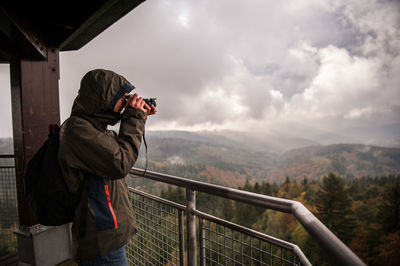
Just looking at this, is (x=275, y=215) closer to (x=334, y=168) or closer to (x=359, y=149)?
(x=334, y=168)

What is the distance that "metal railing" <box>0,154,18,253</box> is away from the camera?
326 centimetres

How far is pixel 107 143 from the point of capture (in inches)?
45.9

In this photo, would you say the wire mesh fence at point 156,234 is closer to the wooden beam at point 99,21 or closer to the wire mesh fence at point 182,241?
the wire mesh fence at point 182,241

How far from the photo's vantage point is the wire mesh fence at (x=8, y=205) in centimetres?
329

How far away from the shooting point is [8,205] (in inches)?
143

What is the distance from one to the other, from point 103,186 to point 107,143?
0.79ft

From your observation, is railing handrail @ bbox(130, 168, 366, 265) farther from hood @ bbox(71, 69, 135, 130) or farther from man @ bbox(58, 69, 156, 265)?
hood @ bbox(71, 69, 135, 130)

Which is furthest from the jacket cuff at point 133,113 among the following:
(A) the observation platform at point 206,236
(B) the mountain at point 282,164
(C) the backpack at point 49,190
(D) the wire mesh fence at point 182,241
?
(B) the mountain at point 282,164

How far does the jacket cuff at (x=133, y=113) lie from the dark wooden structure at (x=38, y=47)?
1105 millimetres

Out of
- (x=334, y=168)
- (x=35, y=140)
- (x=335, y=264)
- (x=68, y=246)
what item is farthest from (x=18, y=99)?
(x=334, y=168)

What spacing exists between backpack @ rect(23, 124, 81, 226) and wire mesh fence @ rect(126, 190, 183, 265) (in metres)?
0.79

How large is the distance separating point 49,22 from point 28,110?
940 mm

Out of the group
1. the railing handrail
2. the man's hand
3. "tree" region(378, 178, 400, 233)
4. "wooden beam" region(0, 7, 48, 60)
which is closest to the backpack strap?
the man's hand

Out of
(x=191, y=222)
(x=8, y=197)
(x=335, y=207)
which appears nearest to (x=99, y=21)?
(x=191, y=222)
